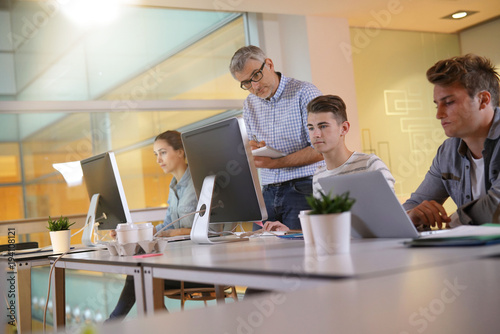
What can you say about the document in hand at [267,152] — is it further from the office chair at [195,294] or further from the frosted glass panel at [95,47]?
the frosted glass panel at [95,47]

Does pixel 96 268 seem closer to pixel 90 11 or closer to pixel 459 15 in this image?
pixel 90 11

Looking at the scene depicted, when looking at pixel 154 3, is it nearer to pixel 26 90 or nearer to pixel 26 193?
pixel 26 90

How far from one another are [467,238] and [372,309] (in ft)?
1.00

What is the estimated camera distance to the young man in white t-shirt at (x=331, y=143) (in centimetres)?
243

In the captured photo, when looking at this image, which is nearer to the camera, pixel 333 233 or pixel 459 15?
pixel 333 233

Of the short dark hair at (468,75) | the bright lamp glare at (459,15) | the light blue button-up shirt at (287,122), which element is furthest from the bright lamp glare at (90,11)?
the short dark hair at (468,75)

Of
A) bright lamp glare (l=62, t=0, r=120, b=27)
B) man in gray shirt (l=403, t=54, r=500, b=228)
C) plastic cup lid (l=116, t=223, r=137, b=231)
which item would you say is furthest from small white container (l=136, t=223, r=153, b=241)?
bright lamp glare (l=62, t=0, r=120, b=27)

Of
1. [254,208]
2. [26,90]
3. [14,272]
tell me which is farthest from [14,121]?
[254,208]

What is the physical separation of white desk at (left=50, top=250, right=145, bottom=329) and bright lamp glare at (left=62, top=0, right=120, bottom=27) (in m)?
3.12

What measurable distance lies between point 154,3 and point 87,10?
2.49 feet

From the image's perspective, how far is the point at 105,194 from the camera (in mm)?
2582

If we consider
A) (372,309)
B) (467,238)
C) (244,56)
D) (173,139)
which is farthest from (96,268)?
(244,56)

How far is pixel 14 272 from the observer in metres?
2.62

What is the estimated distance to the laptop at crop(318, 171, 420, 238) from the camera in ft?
4.85
